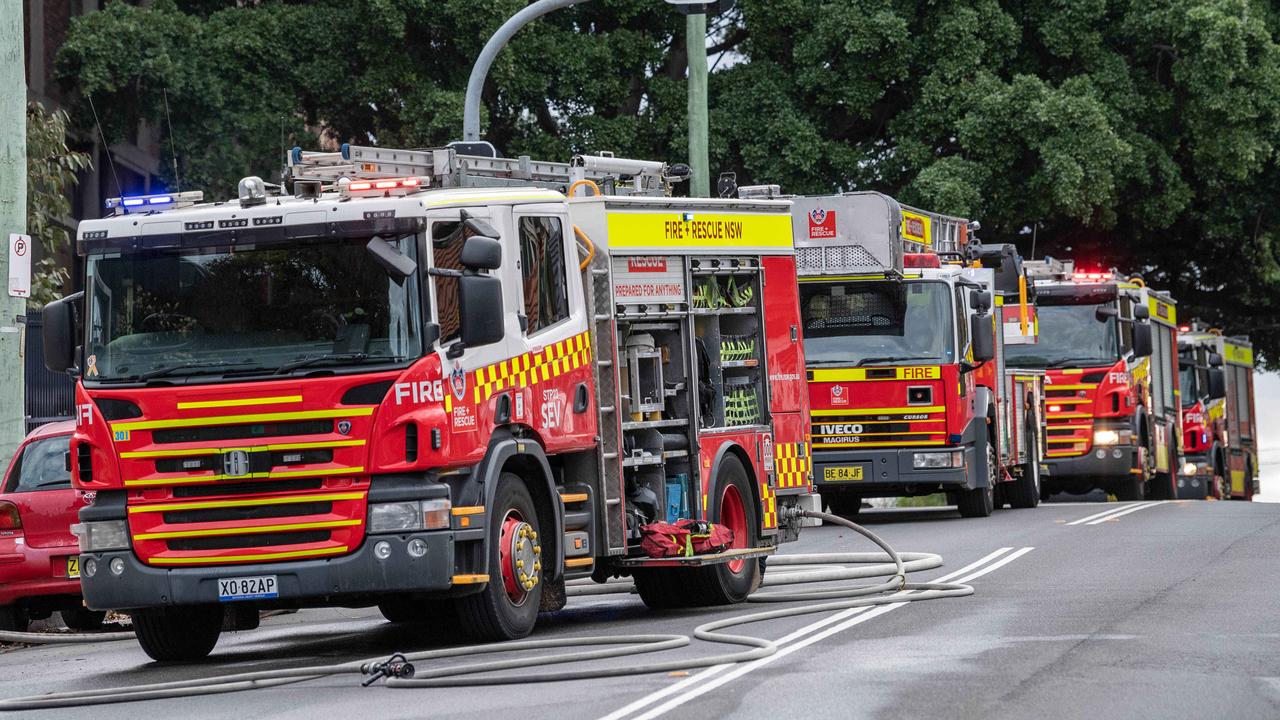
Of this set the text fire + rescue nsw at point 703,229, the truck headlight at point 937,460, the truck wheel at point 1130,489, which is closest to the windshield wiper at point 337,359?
the text fire + rescue nsw at point 703,229

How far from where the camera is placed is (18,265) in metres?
15.1

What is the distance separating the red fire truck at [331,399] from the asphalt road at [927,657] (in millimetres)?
672

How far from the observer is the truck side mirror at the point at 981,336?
23094 millimetres

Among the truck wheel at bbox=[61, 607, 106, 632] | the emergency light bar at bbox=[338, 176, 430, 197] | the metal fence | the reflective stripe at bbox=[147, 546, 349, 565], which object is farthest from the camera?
the metal fence

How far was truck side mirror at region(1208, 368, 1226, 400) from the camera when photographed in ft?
118

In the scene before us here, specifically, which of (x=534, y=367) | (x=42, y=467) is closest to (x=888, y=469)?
(x=42, y=467)

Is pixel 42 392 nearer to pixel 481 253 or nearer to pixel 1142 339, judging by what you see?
pixel 481 253

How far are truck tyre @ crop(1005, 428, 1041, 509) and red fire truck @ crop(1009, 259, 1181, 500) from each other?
4.38 feet

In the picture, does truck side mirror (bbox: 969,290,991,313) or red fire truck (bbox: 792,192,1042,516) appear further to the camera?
truck side mirror (bbox: 969,290,991,313)

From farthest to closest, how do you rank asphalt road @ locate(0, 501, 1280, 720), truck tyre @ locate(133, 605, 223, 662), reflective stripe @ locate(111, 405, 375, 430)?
1. truck tyre @ locate(133, 605, 223, 662)
2. reflective stripe @ locate(111, 405, 375, 430)
3. asphalt road @ locate(0, 501, 1280, 720)

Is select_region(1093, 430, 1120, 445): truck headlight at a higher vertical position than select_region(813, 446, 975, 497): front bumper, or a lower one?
higher

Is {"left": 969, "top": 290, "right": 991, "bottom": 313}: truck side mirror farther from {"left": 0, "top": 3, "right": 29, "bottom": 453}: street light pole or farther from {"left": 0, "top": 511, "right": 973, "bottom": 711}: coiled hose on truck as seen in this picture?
{"left": 0, "top": 3, "right": 29, "bottom": 453}: street light pole

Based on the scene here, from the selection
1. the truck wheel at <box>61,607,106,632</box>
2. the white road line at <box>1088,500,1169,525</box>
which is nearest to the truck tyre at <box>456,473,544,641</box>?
the truck wheel at <box>61,607,106,632</box>

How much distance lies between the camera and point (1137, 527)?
21.1 metres
